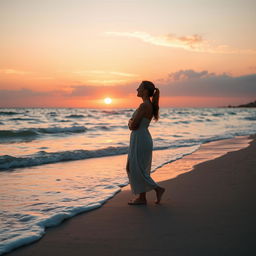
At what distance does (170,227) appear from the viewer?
3828 millimetres

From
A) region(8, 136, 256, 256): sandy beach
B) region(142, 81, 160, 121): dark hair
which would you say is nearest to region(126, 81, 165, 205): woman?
region(142, 81, 160, 121): dark hair

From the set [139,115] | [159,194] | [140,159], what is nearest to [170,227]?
[159,194]

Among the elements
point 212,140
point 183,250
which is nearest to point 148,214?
point 183,250

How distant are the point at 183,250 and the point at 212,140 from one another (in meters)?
13.9

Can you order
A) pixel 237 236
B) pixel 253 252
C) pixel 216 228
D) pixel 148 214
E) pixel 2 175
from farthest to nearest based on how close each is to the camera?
pixel 2 175, pixel 148 214, pixel 216 228, pixel 237 236, pixel 253 252

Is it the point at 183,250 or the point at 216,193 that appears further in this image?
the point at 216,193

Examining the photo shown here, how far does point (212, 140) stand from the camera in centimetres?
1645

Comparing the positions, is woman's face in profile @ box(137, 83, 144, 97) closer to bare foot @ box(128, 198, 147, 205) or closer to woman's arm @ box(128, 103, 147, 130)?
woman's arm @ box(128, 103, 147, 130)

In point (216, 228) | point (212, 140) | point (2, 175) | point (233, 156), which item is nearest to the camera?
point (216, 228)

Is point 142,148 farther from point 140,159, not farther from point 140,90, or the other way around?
point 140,90

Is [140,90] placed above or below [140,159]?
above

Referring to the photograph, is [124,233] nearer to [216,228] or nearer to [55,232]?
[55,232]

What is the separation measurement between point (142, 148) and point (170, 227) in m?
1.51

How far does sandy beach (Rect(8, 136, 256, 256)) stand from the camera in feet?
10.5
